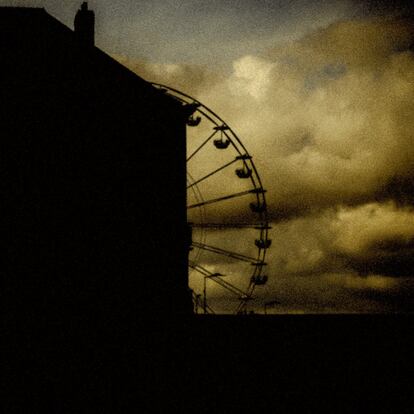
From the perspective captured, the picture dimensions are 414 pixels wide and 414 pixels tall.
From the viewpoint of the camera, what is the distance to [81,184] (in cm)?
1883

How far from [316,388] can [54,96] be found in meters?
12.1

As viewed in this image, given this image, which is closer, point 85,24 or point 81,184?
point 81,184

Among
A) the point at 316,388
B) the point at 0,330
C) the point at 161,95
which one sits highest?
the point at 161,95

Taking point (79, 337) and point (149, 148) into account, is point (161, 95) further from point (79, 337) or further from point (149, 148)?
point (79, 337)

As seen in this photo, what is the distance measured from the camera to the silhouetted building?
16797mm

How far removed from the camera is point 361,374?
10258 mm

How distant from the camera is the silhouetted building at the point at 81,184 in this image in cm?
1680

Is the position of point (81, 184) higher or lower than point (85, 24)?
lower

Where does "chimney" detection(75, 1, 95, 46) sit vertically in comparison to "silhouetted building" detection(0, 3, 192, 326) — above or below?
above

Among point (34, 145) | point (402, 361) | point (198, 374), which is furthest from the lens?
point (34, 145)

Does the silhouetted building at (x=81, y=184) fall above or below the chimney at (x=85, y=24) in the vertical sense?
below

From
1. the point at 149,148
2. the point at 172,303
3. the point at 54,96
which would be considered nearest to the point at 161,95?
the point at 149,148

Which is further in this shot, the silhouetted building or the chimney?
the chimney

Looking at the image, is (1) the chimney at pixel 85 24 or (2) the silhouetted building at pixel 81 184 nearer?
(2) the silhouetted building at pixel 81 184
